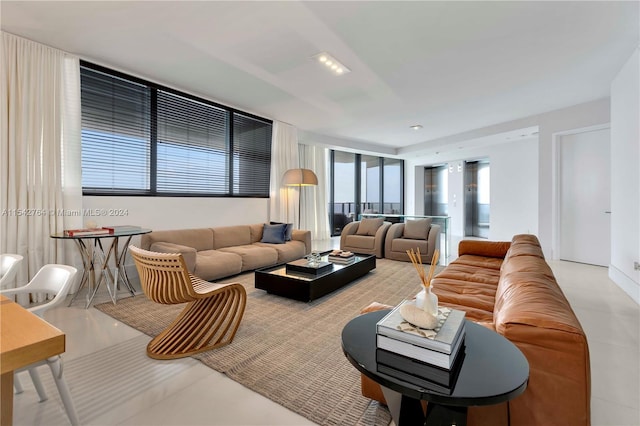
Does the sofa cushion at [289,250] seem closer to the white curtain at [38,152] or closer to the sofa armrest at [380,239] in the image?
the sofa armrest at [380,239]

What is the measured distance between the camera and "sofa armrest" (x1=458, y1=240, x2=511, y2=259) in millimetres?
3482

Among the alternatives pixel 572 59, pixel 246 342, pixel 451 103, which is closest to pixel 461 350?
pixel 246 342

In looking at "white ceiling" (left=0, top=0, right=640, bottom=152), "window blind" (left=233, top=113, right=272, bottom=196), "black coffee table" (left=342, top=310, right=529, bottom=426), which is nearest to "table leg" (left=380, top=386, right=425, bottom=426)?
"black coffee table" (left=342, top=310, right=529, bottom=426)

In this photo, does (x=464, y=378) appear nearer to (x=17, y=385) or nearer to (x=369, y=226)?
(x=17, y=385)

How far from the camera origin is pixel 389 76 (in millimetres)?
3961

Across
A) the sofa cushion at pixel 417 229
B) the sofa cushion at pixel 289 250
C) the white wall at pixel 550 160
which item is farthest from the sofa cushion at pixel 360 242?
the white wall at pixel 550 160

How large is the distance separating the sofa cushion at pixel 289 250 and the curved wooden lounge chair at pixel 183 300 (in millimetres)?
2317

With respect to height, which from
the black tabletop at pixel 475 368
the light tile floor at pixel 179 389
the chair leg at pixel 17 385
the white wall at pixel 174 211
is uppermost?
the white wall at pixel 174 211

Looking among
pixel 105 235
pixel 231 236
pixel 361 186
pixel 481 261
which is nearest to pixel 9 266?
pixel 105 235

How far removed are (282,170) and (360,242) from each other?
2.24 m

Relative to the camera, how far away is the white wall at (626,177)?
3314mm

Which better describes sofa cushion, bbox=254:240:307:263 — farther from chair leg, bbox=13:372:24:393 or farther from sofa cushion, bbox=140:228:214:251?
chair leg, bbox=13:372:24:393

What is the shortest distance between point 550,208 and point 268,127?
5605 millimetres

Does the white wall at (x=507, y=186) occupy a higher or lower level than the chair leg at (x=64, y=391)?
higher
